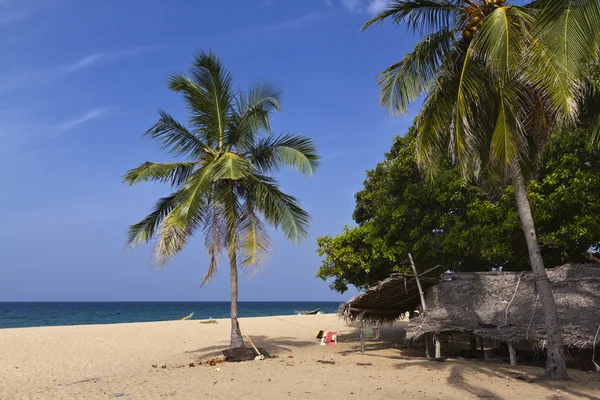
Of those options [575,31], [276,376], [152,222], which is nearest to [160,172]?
[152,222]

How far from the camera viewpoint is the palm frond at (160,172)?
12844 millimetres

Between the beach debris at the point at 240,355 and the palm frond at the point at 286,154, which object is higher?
the palm frond at the point at 286,154

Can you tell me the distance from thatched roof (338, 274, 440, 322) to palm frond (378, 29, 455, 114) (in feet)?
16.1

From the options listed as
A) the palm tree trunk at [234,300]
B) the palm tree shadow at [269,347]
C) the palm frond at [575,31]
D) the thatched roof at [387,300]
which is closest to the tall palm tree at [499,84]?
the palm frond at [575,31]

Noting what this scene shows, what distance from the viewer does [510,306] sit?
1194cm

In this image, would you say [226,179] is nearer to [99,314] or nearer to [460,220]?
[460,220]

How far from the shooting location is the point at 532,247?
9461mm

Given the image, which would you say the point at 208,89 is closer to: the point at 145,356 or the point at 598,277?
the point at 145,356

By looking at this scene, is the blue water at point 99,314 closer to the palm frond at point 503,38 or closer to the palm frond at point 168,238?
the palm frond at point 168,238

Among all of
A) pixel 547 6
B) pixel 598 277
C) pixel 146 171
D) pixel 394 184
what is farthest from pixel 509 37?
pixel 146 171

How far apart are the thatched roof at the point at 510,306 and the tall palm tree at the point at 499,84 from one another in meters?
1.61

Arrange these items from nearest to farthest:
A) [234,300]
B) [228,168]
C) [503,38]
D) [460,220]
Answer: [503,38] < [228,168] < [234,300] < [460,220]

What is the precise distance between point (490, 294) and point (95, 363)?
11.6 metres

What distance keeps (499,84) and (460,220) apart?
5993 millimetres
